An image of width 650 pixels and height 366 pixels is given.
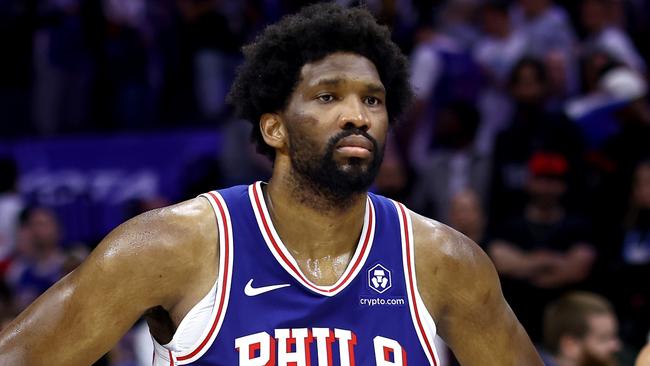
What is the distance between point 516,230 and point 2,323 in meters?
3.30

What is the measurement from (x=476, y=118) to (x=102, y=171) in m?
3.47

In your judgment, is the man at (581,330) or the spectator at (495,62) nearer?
the man at (581,330)

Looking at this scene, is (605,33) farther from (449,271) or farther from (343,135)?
(343,135)

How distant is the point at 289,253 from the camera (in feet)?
12.9

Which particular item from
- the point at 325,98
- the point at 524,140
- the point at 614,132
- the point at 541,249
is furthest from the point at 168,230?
the point at 614,132

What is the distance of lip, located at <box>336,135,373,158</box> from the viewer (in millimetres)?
3734

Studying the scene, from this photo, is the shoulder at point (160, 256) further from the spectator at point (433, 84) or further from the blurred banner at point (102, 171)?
the blurred banner at point (102, 171)

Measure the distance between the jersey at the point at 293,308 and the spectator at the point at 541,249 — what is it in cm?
373

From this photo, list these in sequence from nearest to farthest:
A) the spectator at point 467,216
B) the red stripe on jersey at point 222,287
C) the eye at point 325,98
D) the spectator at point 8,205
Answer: the red stripe on jersey at point 222,287 < the eye at point 325,98 < the spectator at point 467,216 < the spectator at point 8,205

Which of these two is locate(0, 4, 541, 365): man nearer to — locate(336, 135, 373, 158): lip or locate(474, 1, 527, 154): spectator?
locate(336, 135, 373, 158): lip

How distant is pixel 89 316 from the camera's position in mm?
3605

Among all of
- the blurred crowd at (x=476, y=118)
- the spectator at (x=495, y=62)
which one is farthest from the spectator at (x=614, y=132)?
the spectator at (x=495, y=62)

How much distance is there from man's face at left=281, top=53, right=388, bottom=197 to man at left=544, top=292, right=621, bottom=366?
9.14ft

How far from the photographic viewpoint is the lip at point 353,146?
3.73 metres
